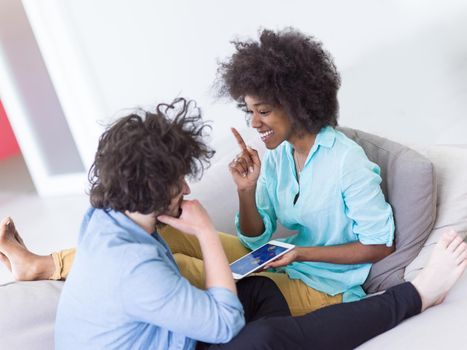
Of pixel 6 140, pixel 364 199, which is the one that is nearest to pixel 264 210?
pixel 364 199

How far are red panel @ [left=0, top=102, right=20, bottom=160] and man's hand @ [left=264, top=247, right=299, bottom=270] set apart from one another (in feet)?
13.9

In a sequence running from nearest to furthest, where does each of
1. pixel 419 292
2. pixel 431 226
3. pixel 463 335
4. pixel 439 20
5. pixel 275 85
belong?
pixel 463 335 → pixel 419 292 → pixel 275 85 → pixel 431 226 → pixel 439 20

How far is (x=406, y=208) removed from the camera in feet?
5.16

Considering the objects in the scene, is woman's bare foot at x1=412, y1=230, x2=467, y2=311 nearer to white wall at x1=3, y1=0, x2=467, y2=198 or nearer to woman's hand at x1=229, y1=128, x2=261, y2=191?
woman's hand at x1=229, y1=128, x2=261, y2=191

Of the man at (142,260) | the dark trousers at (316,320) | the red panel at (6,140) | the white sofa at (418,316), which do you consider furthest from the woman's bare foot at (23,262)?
the red panel at (6,140)

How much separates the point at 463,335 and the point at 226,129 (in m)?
2.68

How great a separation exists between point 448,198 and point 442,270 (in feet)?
0.93

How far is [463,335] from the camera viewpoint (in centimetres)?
126

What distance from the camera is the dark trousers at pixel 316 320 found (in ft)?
3.99

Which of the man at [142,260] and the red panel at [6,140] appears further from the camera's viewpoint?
the red panel at [6,140]

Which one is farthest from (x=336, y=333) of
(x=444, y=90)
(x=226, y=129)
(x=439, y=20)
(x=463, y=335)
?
(x=439, y=20)

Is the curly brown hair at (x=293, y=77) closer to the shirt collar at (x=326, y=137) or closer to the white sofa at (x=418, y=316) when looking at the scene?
the shirt collar at (x=326, y=137)

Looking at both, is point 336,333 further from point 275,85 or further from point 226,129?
point 226,129

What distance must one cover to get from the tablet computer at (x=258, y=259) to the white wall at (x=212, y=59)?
1804 mm
